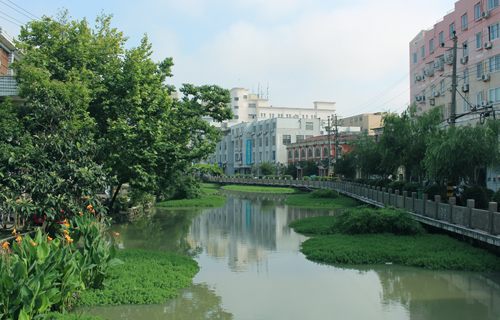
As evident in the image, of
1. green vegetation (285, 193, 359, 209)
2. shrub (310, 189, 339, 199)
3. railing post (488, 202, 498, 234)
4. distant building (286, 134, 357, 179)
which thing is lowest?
green vegetation (285, 193, 359, 209)

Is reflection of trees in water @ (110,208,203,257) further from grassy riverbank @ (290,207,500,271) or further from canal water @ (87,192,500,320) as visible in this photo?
grassy riverbank @ (290,207,500,271)

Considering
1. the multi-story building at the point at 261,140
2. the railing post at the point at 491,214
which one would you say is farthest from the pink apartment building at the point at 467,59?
the multi-story building at the point at 261,140

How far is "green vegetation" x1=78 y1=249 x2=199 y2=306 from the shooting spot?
32.3 feet

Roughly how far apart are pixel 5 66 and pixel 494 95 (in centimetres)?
2897

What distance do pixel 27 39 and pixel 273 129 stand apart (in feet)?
213

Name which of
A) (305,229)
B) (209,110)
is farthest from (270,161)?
(305,229)

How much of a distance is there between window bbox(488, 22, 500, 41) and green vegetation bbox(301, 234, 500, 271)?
1816cm

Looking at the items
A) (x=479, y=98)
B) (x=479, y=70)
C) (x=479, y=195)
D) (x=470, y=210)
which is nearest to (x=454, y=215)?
(x=470, y=210)

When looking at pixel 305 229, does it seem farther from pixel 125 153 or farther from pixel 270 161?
pixel 270 161

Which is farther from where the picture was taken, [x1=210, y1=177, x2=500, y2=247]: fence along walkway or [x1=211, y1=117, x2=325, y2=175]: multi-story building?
[x1=211, y1=117, x2=325, y2=175]: multi-story building

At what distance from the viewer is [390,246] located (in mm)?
15430

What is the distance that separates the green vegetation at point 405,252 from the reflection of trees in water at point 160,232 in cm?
480

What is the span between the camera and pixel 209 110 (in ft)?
103

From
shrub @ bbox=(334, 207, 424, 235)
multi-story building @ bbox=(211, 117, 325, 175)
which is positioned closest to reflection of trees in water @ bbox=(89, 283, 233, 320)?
shrub @ bbox=(334, 207, 424, 235)
